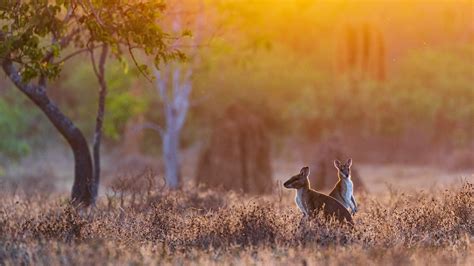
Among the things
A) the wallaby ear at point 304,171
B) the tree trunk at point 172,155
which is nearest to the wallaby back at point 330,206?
the wallaby ear at point 304,171

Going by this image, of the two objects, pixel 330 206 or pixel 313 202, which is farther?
pixel 313 202

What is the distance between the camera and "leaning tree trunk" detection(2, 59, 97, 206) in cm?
1722

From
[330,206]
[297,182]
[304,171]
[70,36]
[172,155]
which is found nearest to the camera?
[330,206]

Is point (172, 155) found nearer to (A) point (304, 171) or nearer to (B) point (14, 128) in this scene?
(B) point (14, 128)

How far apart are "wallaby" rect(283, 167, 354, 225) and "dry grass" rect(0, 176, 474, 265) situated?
23cm

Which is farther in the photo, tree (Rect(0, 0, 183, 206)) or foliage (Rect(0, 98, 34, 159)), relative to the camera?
foliage (Rect(0, 98, 34, 159))

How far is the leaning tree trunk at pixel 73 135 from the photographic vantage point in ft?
56.5

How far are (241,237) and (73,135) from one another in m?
6.22

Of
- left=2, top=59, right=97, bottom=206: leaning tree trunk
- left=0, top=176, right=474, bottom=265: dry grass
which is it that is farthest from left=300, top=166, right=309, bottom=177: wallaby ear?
left=2, top=59, right=97, bottom=206: leaning tree trunk

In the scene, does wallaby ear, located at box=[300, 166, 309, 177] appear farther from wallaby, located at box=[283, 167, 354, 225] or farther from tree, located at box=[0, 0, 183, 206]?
tree, located at box=[0, 0, 183, 206]

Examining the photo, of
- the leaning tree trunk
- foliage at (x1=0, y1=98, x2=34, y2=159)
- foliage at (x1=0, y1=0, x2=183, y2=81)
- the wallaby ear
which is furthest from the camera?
foliage at (x1=0, y1=98, x2=34, y2=159)

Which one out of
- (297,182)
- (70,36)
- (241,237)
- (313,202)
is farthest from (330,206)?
(70,36)

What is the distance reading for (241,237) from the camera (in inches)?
488

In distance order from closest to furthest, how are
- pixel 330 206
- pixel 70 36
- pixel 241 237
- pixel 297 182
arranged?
1. pixel 241 237
2. pixel 330 206
3. pixel 297 182
4. pixel 70 36
